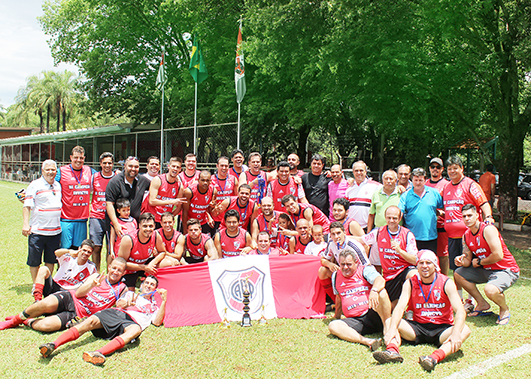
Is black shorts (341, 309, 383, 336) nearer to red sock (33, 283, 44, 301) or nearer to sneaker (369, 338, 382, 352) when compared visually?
sneaker (369, 338, 382, 352)

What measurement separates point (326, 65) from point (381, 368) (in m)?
11.2

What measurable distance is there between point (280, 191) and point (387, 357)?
3.84 meters

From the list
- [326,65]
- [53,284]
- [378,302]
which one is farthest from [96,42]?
[378,302]

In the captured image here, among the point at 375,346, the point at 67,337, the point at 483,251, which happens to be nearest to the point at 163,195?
the point at 67,337

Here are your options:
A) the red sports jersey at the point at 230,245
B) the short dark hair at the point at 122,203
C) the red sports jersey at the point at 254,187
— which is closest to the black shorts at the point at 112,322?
the red sports jersey at the point at 230,245

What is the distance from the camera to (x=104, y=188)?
7.45m

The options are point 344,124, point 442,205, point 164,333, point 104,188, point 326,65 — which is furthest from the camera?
point 344,124

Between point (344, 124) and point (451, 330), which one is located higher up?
point (344, 124)

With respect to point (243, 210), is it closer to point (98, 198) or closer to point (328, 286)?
point (328, 286)

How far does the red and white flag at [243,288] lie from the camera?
5879 mm

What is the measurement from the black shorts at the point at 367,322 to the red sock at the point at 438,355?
2.82 ft

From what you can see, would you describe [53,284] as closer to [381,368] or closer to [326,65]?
[381,368]

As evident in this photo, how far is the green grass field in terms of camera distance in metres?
4.30

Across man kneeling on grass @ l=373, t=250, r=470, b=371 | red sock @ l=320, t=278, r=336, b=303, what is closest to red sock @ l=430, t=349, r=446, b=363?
man kneeling on grass @ l=373, t=250, r=470, b=371
